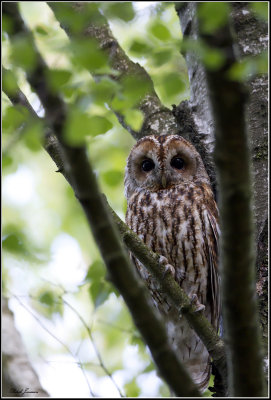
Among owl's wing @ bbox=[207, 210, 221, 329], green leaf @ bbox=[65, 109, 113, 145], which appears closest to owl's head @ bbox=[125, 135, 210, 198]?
owl's wing @ bbox=[207, 210, 221, 329]

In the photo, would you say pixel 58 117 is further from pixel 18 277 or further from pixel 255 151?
pixel 18 277

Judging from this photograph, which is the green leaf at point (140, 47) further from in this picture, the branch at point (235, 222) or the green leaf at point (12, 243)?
the green leaf at point (12, 243)

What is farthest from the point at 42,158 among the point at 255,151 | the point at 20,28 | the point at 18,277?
the point at 20,28

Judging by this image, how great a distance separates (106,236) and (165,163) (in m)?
1.95

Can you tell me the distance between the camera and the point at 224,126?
1.17 meters

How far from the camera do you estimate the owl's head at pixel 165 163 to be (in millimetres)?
3109

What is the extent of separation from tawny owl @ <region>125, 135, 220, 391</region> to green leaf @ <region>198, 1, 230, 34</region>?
5.51 feet

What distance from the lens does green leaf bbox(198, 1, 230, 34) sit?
44.9 inches

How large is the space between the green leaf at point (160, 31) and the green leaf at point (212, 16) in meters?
0.20

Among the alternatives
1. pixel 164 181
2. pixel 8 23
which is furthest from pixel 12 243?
pixel 8 23

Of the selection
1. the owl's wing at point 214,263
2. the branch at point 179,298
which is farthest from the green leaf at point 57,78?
the owl's wing at point 214,263

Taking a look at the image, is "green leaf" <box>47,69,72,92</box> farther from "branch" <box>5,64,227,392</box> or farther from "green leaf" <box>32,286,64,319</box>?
"green leaf" <box>32,286,64,319</box>
